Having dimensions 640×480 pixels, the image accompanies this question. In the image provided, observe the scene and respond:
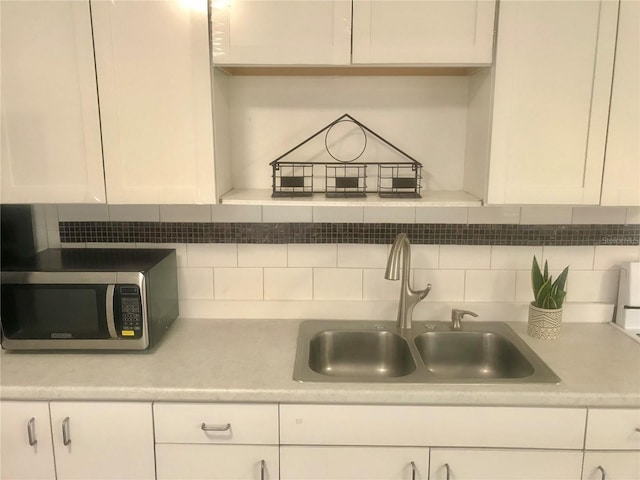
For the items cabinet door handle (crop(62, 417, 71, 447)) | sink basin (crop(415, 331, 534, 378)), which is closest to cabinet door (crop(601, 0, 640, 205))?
sink basin (crop(415, 331, 534, 378))

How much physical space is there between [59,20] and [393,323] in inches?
60.9

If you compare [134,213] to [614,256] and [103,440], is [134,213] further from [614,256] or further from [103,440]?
[614,256]

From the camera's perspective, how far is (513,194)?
1599 millimetres

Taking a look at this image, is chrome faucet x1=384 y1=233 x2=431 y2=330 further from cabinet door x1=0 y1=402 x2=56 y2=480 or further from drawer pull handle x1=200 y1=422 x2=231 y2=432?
cabinet door x1=0 y1=402 x2=56 y2=480

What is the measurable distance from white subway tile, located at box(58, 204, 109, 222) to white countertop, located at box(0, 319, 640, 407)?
552 mm

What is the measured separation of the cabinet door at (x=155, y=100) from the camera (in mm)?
1506

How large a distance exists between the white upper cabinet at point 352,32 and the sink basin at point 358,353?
99cm

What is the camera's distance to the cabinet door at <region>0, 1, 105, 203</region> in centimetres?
150

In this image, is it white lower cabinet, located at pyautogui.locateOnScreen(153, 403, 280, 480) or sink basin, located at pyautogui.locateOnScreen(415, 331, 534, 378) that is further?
sink basin, located at pyautogui.locateOnScreen(415, 331, 534, 378)

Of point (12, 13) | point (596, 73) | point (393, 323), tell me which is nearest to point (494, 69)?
point (596, 73)

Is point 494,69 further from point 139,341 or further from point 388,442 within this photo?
point 139,341

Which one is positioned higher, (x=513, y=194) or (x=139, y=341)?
(x=513, y=194)

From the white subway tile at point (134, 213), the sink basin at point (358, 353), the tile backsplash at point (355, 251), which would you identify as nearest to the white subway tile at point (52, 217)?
the tile backsplash at point (355, 251)

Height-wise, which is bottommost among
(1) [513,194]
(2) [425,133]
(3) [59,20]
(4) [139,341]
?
(4) [139,341]
